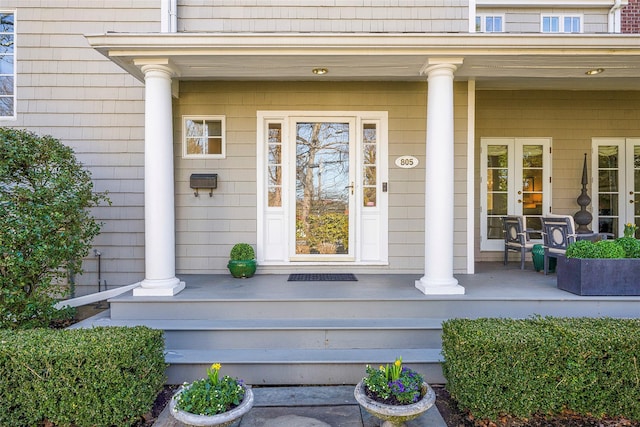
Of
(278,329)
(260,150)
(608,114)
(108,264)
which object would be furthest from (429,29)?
(108,264)

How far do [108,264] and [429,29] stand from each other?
16.0 ft

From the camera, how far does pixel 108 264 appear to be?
192 inches

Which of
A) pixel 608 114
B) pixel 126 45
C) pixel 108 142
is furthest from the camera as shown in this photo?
pixel 608 114

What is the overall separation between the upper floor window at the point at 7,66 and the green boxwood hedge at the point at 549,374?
5.71 meters

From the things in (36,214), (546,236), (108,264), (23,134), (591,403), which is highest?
(23,134)

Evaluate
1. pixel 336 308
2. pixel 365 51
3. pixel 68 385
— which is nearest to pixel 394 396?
pixel 336 308

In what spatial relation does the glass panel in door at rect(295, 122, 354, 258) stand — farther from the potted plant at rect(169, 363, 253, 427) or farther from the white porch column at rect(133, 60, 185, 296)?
the potted plant at rect(169, 363, 253, 427)

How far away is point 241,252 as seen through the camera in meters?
4.63

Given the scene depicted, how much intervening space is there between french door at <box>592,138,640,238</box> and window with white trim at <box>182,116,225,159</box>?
5.53 metres

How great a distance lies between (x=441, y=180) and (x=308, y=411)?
2357 mm

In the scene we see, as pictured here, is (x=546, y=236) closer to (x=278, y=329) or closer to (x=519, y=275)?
(x=519, y=275)

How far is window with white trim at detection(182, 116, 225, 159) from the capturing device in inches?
194

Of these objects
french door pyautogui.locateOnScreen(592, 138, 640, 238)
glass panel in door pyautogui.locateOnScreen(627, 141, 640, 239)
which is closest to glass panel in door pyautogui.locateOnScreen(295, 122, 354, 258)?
french door pyautogui.locateOnScreen(592, 138, 640, 238)

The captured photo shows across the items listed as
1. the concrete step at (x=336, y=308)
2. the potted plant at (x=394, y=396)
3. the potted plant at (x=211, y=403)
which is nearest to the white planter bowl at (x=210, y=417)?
the potted plant at (x=211, y=403)
